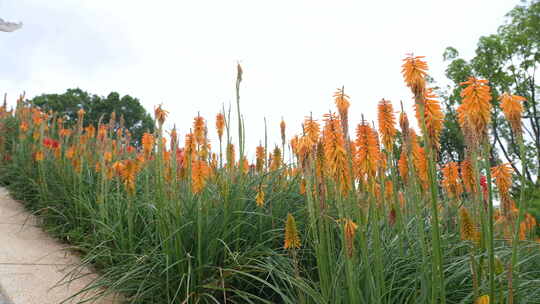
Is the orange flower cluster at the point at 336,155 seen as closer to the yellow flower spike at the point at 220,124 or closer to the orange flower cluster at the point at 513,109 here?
the orange flower cluster at the point at 513,109

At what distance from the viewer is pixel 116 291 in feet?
7.65

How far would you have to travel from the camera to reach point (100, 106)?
102 ft

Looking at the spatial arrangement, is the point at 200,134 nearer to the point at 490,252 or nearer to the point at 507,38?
the point at 490,252

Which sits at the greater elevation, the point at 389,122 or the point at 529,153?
the point at 529,153

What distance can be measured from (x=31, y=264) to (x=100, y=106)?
3102 cm

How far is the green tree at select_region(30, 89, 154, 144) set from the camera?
30969 mm

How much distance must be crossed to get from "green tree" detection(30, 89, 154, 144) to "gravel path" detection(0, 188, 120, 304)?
2775 cm

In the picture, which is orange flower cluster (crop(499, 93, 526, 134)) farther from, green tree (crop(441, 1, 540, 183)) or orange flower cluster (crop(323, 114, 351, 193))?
green tree (crop(441, 1, 540, 183))

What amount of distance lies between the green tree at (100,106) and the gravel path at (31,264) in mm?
27748

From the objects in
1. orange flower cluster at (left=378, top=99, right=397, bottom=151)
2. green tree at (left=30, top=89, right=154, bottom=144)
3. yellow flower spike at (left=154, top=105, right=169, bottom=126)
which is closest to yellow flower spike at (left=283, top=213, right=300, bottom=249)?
orange flower cluster at (left=378, top=99, right=397, bottom=151)

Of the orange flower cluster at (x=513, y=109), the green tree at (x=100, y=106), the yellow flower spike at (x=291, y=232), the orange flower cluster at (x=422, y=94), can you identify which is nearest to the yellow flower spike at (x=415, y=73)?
the orange flower cluster at (x=422, y=94)

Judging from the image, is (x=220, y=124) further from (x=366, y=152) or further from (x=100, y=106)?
(x=100, y=106)

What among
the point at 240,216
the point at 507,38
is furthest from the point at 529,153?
the point at 240,216

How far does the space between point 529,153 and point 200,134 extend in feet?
70.4
